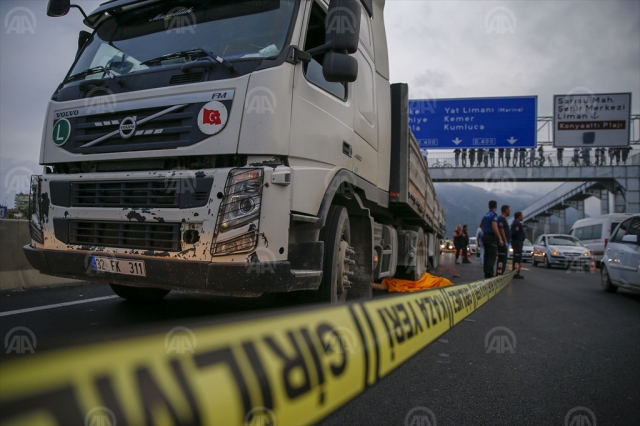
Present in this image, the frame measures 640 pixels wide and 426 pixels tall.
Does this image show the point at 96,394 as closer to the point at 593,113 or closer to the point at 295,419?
the point at 295,419

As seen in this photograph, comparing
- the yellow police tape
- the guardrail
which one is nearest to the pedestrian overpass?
the guardrail

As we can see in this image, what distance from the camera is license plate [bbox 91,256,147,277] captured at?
131 inches

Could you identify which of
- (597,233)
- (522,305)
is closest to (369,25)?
(522,305)

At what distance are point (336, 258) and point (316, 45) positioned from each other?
5.88 feet

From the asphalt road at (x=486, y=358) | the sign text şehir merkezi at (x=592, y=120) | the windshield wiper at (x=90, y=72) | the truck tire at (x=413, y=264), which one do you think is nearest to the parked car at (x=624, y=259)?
the asphalt road at (x=486, y=358)

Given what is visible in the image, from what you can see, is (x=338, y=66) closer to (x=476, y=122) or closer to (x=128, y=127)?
(x=128, y=127)

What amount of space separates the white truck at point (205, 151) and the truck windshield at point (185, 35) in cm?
1

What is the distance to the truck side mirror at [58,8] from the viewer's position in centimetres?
450

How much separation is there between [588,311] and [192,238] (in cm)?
590

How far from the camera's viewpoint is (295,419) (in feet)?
2.97

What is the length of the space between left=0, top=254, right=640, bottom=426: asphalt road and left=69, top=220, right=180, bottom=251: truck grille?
67 centimetres

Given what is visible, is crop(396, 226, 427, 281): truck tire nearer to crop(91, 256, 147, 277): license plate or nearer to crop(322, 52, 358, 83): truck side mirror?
crop(322, 52, 358, 83): truck side mirror

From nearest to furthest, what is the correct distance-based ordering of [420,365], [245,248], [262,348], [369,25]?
[262,348] < [245,248] < [420,365] < [369,25]

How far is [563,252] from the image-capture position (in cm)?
1877
